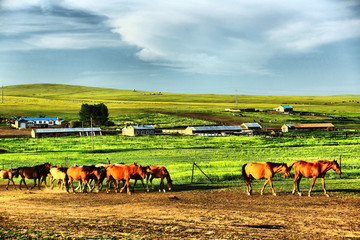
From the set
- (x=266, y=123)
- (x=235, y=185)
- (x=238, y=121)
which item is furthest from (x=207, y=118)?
(x=235, y=185)

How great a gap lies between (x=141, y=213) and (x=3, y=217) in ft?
18.4

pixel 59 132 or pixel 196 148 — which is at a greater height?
pixel 59 132

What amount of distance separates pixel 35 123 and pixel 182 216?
11149 centimetres

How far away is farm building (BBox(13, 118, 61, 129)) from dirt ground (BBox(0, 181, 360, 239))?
98.2 m

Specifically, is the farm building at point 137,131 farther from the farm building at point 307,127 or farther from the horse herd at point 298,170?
the horse herd at point 298,170

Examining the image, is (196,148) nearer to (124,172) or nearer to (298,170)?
(124,172)

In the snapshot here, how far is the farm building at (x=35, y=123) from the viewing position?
4500 inches

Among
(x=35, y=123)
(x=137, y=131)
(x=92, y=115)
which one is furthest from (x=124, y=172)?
(x=35, y=123)

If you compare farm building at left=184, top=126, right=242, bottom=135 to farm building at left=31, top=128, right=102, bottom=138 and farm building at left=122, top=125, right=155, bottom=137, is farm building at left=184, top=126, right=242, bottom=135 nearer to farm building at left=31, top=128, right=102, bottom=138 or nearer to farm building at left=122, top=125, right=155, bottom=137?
farm building at left=122, top=125, right=155, bottom=137

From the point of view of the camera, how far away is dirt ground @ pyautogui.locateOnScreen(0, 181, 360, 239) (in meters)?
13.8

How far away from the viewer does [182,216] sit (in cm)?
1634

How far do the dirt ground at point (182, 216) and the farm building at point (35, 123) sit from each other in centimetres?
9816

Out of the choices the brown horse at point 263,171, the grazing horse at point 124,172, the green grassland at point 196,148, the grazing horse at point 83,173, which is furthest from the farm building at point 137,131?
the brown horse at point 263,171

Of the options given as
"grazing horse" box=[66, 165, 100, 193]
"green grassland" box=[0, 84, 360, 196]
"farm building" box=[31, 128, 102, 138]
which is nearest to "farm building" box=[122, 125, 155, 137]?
"green grassland" box=[0, 84, 360, 196]
